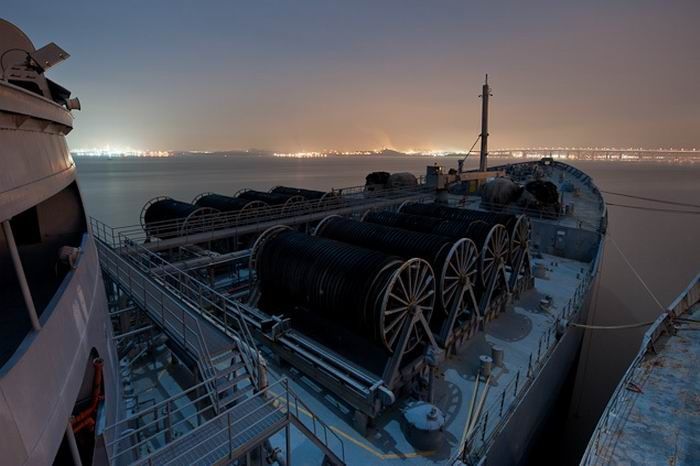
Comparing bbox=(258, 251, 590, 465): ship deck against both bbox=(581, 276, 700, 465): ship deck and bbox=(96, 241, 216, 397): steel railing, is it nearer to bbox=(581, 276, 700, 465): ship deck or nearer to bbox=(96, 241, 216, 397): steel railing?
bbox=(581, 276, 700, 465): ship deck

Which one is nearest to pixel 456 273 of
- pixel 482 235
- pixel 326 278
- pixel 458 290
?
pixel 458 290

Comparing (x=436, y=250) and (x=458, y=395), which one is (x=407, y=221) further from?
(x=458, y=395)

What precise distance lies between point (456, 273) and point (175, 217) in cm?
1849

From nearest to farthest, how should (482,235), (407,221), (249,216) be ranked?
(482,235) < (407,221) < (249,216)

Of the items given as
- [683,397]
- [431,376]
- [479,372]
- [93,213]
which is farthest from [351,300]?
[93,213]

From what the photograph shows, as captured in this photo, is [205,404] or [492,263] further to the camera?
[492,263]

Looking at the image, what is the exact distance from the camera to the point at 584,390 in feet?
62.0

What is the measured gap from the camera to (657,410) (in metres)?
8.19

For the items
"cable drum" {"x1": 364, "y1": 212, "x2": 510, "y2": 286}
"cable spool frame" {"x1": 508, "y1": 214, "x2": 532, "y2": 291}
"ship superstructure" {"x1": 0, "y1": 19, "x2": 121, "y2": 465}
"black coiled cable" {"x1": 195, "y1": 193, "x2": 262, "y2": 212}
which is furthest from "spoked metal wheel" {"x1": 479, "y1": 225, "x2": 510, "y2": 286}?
"black coiled cable" {"x1": 195, "y1": 193, "x2": 262, "y2": 212}

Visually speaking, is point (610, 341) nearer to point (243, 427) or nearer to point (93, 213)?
point (243, 427)

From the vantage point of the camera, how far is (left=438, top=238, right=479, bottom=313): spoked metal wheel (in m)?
12.9

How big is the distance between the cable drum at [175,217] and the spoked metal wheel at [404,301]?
13268 mm

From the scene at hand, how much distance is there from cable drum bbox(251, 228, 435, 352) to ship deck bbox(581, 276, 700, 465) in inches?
203

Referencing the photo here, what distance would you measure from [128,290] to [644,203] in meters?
106
